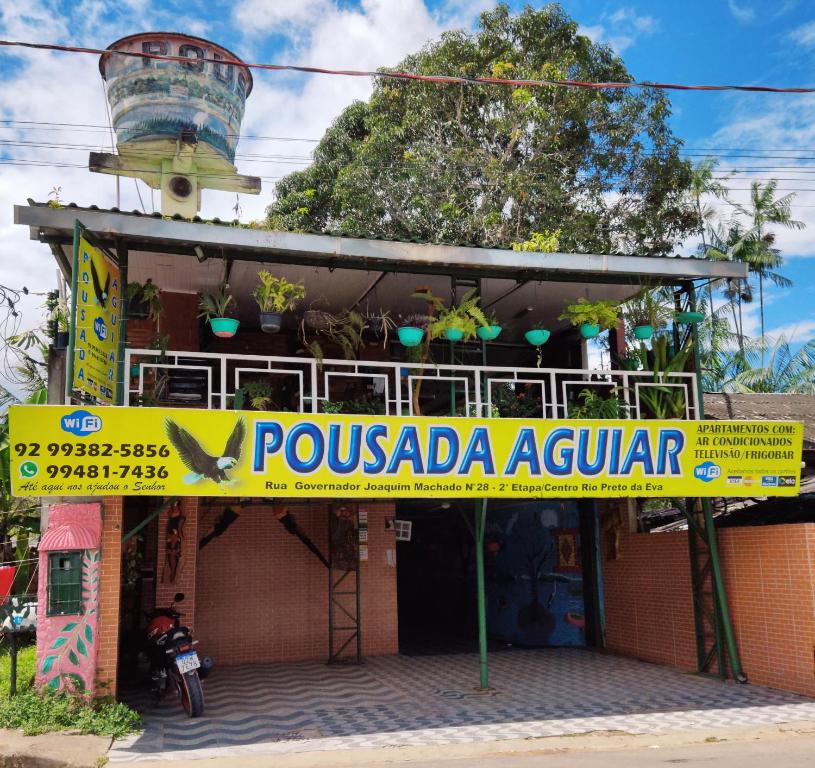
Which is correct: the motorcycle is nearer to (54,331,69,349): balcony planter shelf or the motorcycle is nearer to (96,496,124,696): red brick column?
(96,496,124,696): red brick column

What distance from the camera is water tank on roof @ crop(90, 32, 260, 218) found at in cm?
1641

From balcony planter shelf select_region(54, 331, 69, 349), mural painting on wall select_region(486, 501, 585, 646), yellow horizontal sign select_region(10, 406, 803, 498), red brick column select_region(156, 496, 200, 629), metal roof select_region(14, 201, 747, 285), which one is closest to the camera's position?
yellow horizontal sign select_region(10, 406, 803, 498)

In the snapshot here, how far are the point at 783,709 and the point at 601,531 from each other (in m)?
5.14

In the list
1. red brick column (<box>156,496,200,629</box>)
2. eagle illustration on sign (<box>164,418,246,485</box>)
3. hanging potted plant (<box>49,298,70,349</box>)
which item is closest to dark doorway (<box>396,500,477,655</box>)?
red brick column (<box>156,496,200,629</box>)

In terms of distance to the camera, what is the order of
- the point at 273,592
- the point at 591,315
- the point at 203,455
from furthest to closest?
the point at 273,592
the point at 591,315
the point at 203,455

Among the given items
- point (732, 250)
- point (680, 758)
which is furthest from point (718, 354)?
point (680, 758)

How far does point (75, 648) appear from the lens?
8.69 m

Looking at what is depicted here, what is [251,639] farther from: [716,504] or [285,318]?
[716,504]

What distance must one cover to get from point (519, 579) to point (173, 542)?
6.97 meters

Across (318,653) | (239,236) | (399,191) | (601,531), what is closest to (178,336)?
(239,236)

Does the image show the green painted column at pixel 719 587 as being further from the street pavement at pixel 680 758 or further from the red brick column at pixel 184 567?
the red brick column at pixel 184 567

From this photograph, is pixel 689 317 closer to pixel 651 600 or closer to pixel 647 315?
pixel 647 315

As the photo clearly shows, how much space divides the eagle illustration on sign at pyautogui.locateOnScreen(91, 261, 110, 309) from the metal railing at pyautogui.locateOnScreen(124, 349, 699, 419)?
63cm

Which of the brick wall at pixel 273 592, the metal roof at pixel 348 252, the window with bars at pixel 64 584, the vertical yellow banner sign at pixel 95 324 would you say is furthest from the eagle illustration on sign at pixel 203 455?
the brick wall at pixel 273 592
